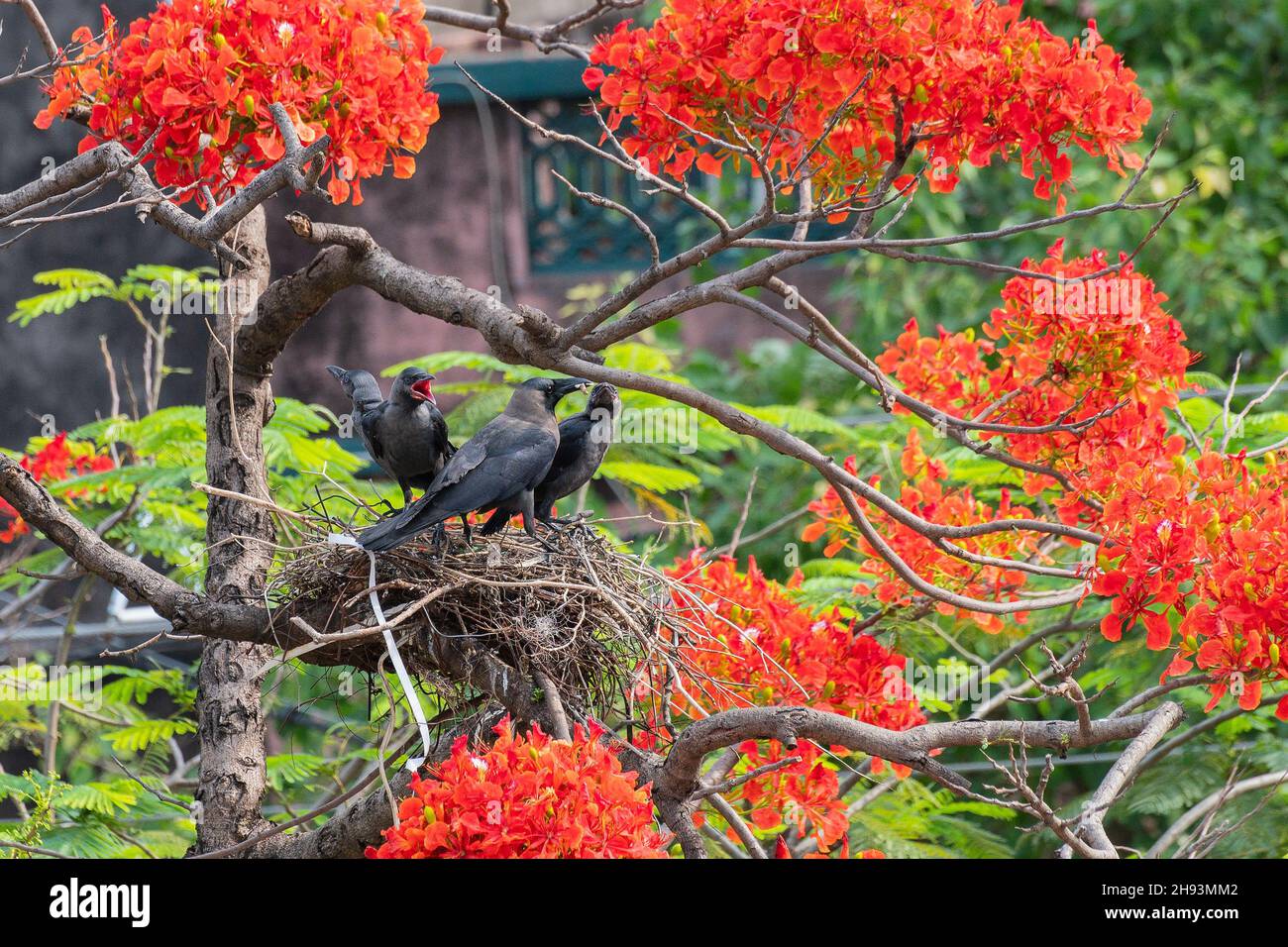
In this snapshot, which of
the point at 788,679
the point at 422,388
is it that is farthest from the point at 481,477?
the point at 788,679

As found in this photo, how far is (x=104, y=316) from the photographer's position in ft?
32.7

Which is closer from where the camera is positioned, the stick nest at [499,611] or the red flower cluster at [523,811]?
the red flower cluster at [523,811]

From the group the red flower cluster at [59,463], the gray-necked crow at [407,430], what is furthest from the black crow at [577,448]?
Answer: the red flower cluster at [59,463]

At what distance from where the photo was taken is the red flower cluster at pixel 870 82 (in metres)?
3.72

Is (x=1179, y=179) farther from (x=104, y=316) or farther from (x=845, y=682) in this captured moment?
(x=104, y=316)

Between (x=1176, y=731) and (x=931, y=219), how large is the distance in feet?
14.4

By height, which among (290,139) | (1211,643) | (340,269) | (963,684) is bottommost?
(963,684)

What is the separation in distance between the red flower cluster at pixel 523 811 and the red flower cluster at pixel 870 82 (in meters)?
1.61

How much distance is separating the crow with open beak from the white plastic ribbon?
66 millimetres

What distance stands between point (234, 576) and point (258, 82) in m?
1.49

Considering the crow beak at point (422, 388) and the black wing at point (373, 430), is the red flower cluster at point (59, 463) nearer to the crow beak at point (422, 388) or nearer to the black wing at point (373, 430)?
the black wing at point (373, 430)

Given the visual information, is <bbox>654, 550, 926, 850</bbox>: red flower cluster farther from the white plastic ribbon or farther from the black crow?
the white plastic ribbon

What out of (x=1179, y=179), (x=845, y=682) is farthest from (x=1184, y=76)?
(x=845, y=682)

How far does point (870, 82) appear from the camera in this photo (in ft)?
12.6
